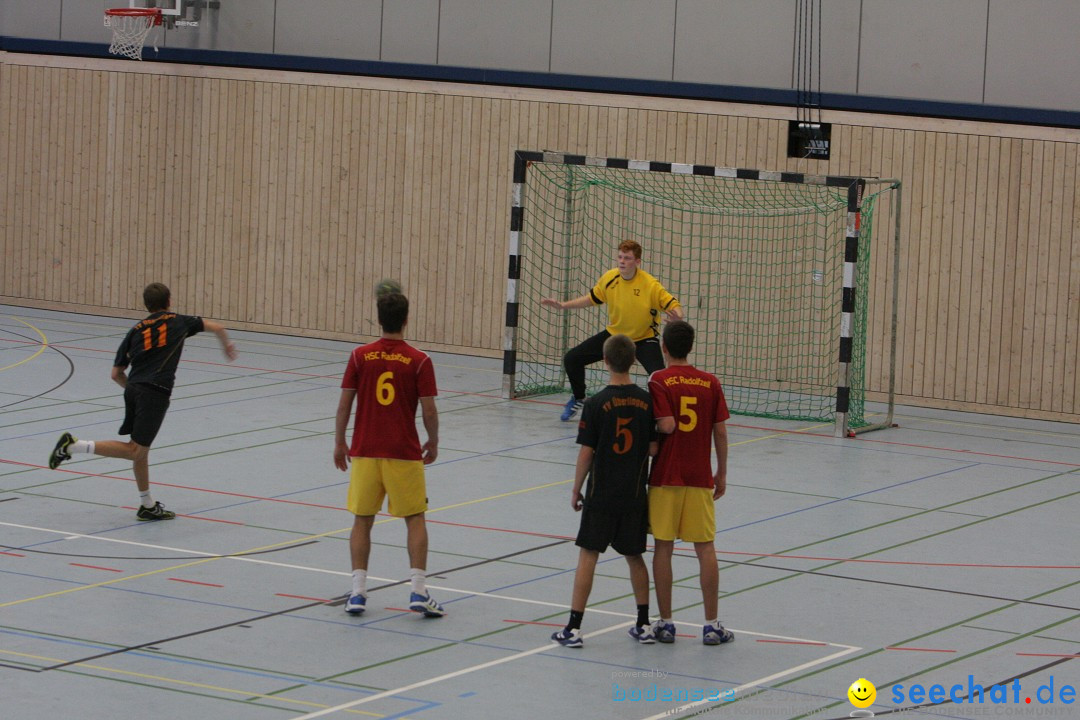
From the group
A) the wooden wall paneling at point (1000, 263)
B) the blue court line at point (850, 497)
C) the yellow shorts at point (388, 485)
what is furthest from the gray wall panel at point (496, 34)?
the yellow shorts at point (388, 485)

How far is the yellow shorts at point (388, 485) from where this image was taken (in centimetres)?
899

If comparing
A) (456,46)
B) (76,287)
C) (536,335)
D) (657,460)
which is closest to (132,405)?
(657,460)

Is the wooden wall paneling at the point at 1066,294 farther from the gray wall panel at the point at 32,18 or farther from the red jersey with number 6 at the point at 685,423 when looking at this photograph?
the gray wall panel at the point at 32,18

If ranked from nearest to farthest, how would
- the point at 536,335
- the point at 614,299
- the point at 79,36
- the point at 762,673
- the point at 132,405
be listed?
the point at 762,673 < the point at 132,405 < the point at 614,299 < the point at 536,335 < the point at 79,36

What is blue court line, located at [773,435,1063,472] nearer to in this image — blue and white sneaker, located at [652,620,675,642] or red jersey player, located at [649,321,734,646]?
red jersey player, located at [649,321,734,646]

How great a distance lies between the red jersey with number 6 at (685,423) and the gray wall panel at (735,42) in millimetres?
11719

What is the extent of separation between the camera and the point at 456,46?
70.3 feet

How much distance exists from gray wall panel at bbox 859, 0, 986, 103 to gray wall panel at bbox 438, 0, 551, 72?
4476 mm

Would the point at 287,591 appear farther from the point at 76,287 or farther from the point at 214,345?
the point at 76,287

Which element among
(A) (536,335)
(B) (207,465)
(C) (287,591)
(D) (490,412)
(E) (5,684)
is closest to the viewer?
(E) (5,684)

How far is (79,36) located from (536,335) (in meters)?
9.10

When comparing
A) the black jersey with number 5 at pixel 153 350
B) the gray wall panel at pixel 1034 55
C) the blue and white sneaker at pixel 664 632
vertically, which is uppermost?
the gray wall panel at pixel 1034 55

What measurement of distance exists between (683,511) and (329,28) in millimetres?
15111

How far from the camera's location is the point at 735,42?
64.9ft
